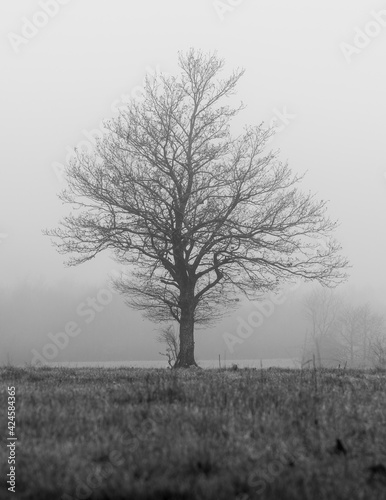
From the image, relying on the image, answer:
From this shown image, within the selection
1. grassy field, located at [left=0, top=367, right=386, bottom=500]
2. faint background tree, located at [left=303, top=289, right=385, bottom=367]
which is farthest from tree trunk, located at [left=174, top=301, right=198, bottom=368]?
faint background tree, located at [left=303, top=289, right=385, bottom=367]

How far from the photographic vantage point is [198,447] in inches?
208

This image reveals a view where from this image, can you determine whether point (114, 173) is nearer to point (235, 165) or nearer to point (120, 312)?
point (235, 165)

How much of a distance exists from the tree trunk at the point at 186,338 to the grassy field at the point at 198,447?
17.4 metres

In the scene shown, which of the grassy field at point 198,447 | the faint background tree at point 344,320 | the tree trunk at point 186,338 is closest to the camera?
the grassy field at point 198,447

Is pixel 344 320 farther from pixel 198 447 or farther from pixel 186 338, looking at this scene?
pixel 198 447

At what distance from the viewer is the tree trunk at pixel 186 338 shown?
2581cm

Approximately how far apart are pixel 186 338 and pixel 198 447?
825 inches

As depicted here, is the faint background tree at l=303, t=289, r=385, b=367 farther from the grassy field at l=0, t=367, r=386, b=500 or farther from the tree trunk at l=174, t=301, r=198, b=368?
the grassy field at l=0, t=367, r=386, b=500

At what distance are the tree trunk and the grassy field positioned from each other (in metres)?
17.4

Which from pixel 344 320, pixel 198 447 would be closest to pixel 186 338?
pixel 198 447

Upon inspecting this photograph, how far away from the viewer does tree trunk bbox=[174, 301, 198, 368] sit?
84.7 ft

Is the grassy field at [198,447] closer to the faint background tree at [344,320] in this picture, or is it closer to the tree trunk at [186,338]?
the tree trunk at [186,338]

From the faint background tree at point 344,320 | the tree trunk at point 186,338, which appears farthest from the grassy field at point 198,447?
the faint background tree at point 344,320

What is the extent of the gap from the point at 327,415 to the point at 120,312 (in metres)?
131
